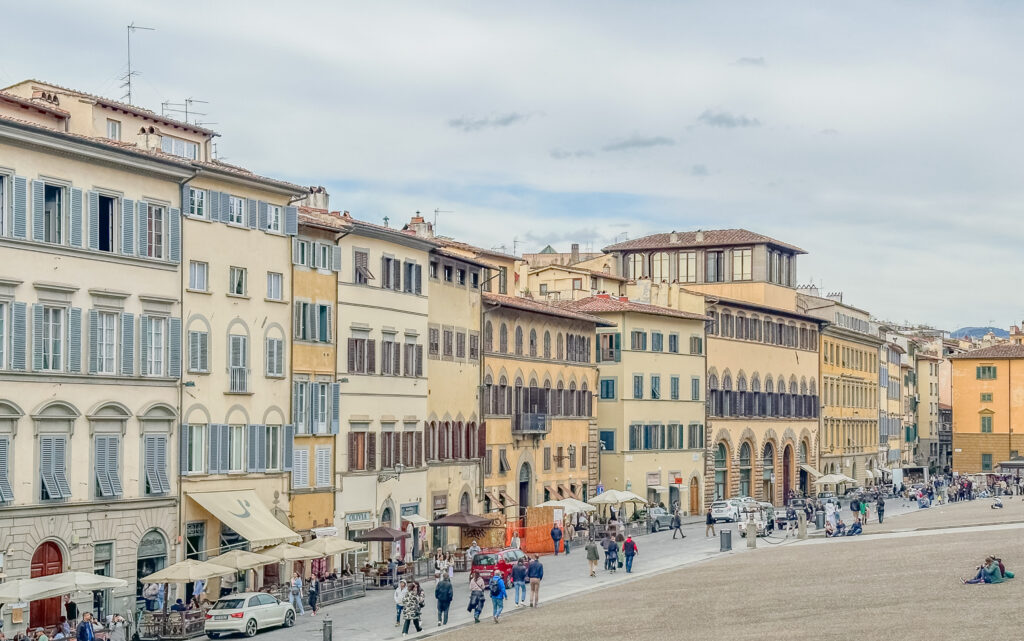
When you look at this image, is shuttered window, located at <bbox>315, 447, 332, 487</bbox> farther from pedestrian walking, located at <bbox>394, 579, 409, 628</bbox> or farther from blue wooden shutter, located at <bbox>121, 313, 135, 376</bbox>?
pedestrian walking, located at <bbox>394, 579, 409, 628</bbox>

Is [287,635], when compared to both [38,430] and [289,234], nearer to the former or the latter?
[38,430]

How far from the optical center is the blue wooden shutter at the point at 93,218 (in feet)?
155

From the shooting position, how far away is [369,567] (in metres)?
57.7

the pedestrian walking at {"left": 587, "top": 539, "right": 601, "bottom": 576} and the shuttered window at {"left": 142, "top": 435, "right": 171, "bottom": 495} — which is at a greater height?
the shuttered window at {"left": 142, "top": 435, "right": 171, "bottom": 495}

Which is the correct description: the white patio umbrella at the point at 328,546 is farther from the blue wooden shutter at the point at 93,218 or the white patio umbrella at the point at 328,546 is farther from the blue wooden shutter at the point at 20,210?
the blue wooden shutter at the point at 20,210

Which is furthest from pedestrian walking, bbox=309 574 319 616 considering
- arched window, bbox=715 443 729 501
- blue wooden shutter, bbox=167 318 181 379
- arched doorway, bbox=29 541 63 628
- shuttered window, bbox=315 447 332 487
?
arched window, bbox=715 443 729 501

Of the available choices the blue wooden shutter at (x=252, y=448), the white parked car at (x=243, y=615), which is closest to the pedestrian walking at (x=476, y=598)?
the white parked car at (x=243, y=615)

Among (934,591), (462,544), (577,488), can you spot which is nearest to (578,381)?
(577,488)

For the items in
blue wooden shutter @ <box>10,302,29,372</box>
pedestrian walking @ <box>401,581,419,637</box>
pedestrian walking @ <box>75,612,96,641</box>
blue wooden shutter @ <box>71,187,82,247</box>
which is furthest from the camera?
blue wooden shutter @ <box>71,187,82,247</box>

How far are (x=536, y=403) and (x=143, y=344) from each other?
32982 millimetres

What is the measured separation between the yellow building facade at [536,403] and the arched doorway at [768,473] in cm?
2588

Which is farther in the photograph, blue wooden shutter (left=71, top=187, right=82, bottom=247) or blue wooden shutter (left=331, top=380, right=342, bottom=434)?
blue wooden shutter (left=331, top=380, right=342, bottom=434)

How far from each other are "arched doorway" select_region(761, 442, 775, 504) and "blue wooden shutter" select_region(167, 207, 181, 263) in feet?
217

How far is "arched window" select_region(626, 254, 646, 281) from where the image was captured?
11669cm
